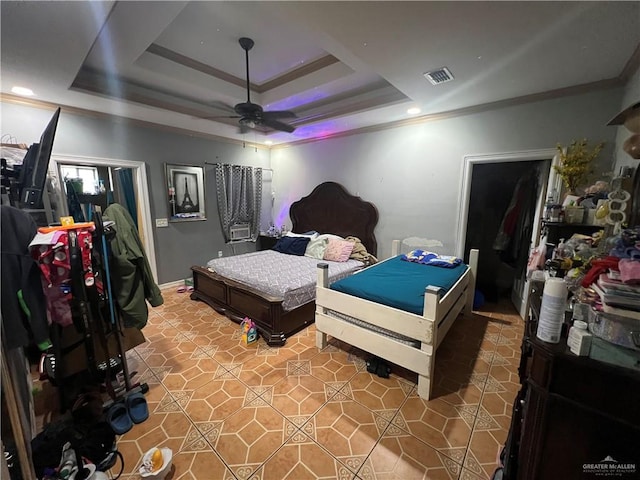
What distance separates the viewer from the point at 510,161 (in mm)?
2920

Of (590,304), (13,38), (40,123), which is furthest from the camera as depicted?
(40,123)

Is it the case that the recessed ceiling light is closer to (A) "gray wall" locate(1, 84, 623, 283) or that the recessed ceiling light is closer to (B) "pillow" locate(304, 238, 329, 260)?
(A) "gray wall" locate(1, 84, 623, 283)

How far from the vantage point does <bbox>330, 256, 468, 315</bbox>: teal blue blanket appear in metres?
1.98

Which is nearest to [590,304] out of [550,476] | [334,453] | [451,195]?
[550,476]

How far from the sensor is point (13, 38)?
1.75 meters

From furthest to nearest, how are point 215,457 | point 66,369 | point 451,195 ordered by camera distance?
1. point 451,195
2. point 66,369
3. point 215,457

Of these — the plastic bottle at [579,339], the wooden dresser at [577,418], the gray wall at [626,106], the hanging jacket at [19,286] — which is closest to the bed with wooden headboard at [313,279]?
the hanging jacket at [19,286]

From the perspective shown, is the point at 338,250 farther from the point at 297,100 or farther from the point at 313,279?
the point at 297,100

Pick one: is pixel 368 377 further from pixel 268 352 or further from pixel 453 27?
pixel 453 27

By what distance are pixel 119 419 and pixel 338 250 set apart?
281 cm

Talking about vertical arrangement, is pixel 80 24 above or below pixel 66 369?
above

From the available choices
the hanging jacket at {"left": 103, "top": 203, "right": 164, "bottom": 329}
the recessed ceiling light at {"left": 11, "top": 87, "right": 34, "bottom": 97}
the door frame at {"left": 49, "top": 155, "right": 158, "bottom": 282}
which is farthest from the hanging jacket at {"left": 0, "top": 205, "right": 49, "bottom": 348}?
the door frame at {"left": 49, "top": 155, "right": 158, "bottom": 282}

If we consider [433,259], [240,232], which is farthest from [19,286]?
[240,232]

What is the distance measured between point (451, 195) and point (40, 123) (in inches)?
195
